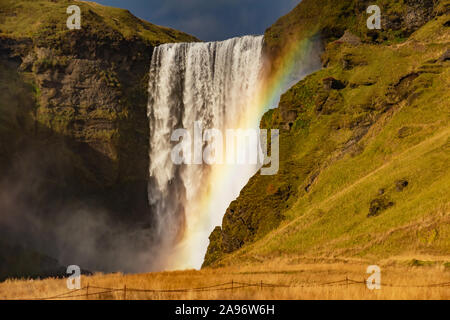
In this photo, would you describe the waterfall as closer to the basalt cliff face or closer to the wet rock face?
the basalt cliff face

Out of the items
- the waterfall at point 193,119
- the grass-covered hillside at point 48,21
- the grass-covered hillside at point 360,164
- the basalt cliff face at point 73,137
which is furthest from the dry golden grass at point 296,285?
the grass-covered hillside at point 48,21

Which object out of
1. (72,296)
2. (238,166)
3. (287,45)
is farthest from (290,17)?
(72,296)

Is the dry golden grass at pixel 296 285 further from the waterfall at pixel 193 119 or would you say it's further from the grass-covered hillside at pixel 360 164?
the waterfall at pixel 193 119

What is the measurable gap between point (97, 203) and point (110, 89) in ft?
53.8

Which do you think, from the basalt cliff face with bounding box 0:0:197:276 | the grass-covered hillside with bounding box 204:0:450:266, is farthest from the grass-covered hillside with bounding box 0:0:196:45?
the grass-covered hillside with bounding box 204:0:450:266

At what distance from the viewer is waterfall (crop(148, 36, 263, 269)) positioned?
5441 cm

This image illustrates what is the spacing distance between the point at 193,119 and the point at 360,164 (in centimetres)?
3059

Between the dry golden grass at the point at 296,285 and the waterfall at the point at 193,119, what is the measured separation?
2581 cm

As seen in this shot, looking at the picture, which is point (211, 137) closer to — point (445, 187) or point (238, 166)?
point (238, 166)

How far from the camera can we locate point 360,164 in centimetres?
3612

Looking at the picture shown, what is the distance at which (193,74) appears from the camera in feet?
204

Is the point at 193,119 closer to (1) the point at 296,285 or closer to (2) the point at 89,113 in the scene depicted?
(2) the point at 89,113

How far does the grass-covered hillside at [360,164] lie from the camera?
90.6 ft
